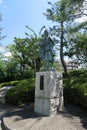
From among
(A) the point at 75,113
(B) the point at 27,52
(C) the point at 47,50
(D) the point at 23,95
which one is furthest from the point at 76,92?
(B) the point at 27,52

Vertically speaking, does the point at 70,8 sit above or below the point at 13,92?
above

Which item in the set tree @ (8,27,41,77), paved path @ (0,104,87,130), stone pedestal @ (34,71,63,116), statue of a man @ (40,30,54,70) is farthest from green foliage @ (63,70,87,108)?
tree @ (8,27,41,77)

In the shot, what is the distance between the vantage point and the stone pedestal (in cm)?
877

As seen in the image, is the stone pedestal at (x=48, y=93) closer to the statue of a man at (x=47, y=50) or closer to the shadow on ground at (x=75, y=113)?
the shadow on ground at (x=75, y=113)

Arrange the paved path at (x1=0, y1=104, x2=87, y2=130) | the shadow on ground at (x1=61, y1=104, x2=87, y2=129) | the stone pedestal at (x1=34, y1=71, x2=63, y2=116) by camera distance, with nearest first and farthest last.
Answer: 1. the paved path at (x1=0, y1=104, x2=87, y2=130)
2. the shadow on ground at (x1=61, y1=104, x2=87, y2=129)
3. the stone pedestal at (x1=34, y1=71, x2=63, y2=116)

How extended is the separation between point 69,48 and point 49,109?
53.7 ft

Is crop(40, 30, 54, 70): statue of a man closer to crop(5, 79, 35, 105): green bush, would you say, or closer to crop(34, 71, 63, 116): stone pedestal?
crop(34, 71, 63, 116): stone pedestal

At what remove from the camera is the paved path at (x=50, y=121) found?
7218 millimetres

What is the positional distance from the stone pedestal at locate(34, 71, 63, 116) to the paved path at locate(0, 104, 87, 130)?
0.29 metres

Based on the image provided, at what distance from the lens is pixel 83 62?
22.7 m

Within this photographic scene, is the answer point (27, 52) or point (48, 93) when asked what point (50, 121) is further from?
point (27, 52)

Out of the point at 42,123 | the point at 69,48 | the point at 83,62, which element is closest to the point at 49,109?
the point at 42,123

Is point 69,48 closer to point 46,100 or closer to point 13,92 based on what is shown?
point 13,92

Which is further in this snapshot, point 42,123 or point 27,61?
point 27,61
